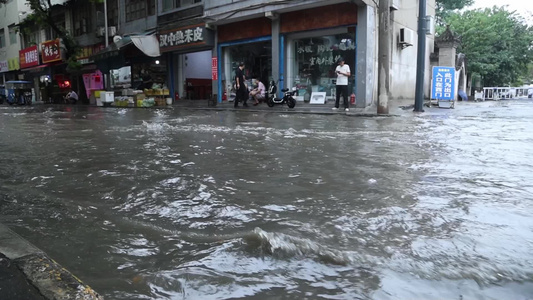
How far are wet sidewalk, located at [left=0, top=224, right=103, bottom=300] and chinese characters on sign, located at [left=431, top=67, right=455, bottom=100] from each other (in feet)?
47.2

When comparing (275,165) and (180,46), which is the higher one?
(180,46)

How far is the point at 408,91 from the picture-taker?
1797cm

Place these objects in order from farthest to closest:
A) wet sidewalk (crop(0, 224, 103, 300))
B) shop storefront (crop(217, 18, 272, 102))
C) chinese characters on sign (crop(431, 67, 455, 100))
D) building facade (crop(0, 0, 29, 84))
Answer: building facade (crop(0, 0, 29, 84))
shop storefront (crop(217, 18, 272, 102))
chinese characters on sign (crop(431, 67, 455, 100))
wet sidewalk (crop(0, 224, 103, 300))

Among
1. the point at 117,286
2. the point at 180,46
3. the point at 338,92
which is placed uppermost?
the point at 180,46

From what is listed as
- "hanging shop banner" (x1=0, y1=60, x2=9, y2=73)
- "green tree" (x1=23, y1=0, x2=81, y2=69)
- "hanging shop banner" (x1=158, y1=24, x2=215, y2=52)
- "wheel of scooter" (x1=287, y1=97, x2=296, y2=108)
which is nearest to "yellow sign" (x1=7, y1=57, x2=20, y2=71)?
"hanging shop banner" (x1=0, y1=60, x2=9, y2=73)

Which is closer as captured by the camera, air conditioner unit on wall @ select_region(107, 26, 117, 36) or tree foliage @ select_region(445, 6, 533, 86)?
air conditioner unit on wall @ select_region(107, 26, 117, 36)

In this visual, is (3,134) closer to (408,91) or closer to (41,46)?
(408,91)

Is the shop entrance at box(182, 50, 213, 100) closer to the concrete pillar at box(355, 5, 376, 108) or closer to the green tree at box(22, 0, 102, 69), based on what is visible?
the green tree at box(22, 0, 102, 69)

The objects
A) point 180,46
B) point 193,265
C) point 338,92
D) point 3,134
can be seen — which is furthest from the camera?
point 180,46

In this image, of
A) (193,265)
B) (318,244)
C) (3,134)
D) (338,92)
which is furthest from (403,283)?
(338,92)

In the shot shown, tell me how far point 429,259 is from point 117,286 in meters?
1.64

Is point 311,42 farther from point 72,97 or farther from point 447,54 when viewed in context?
point 72,97

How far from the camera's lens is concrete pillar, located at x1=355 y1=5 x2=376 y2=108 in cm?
1384

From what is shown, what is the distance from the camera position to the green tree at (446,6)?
35.7 meters
